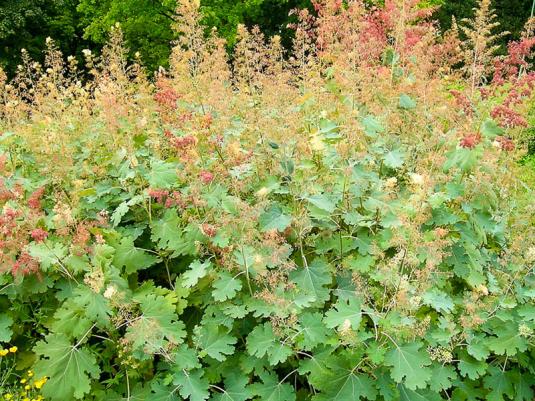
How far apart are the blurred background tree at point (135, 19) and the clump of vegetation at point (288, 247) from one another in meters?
12.0

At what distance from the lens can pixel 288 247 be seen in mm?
3125

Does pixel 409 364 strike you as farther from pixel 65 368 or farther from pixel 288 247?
pixel 65 368

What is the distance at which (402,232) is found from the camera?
2975 millimetres

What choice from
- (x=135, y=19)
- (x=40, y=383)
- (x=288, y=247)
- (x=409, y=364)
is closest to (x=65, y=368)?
(x=40, y=383)

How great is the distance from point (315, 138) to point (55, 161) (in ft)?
5.89

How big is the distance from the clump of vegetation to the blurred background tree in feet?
39.4

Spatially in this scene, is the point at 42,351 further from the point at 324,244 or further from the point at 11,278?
the point at 324,244

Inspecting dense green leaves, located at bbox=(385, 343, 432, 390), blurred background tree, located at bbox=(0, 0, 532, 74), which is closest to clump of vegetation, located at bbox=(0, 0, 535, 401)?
dense green leaves, located at bbox=(385, 343, 432, 390)

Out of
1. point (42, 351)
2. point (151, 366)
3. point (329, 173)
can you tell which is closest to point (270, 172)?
point (329, 173)

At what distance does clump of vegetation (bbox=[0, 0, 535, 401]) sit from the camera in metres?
3.04

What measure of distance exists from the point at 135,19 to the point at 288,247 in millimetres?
15210

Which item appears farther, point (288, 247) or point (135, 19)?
point (135, 19)

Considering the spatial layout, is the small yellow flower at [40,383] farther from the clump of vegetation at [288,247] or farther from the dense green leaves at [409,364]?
the dense green leaves at [409,364]

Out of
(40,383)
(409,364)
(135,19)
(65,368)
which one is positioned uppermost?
(135,19)
